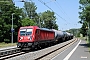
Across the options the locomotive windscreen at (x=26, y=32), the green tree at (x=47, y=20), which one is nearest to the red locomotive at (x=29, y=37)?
the locomotive windscreen at (x=26, y=32)

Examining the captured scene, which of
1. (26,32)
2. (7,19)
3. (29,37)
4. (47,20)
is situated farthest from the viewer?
(47,20)

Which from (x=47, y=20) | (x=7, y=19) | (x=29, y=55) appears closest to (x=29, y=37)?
(x=29, y=55)

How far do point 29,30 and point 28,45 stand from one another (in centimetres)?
219

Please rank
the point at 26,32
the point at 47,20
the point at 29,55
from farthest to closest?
the point at 47,20
the point at 26,32
the point at 29,55

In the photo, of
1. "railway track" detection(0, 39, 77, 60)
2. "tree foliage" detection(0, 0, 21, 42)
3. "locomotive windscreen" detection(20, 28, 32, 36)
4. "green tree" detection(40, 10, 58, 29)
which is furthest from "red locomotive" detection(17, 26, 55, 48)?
"green tree" detection(40, 10, 58, 29)

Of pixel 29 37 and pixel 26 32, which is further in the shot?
pixel 26 32

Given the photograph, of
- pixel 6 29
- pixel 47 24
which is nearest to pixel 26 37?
pixel 6 29

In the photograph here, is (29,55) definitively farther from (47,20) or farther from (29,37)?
(47,20)

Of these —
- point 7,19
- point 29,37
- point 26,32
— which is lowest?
point 29,37

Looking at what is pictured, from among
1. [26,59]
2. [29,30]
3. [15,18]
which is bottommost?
[26,59]

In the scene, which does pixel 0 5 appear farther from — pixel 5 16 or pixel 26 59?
pixel 26 59

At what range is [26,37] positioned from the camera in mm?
31047

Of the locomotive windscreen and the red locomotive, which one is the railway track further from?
the locomotive windscreen

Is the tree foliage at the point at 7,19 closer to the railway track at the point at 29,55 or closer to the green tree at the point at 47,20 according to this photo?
the railway track at the point at 29,55
